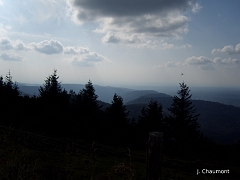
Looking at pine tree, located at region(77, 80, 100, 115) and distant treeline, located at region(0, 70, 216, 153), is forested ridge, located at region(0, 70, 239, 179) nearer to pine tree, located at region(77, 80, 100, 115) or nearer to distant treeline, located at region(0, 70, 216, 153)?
distant treeline, located at region(0, 70, 216, 153)

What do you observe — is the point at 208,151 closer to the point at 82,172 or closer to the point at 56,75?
the point at 82,172

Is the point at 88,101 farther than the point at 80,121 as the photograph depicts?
Yes

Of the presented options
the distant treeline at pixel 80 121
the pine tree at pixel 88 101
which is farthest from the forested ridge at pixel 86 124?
the pine tree at pixel 88 101

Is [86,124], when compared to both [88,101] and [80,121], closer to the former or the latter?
[80,121]

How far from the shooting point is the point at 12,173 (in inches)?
203

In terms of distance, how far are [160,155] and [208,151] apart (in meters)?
24.3

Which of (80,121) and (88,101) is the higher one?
(88,101)

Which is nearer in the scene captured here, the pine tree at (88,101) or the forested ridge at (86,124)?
the forested ridge at (86,124)

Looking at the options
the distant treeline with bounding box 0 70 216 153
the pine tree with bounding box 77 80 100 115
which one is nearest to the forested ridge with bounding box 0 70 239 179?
the distant treeline with bounding box 0 70 216 153

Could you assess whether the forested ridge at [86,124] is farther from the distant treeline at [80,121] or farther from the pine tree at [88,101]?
the pine tree at [88,101]

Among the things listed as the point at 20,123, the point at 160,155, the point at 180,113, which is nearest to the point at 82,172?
the point at 160,155

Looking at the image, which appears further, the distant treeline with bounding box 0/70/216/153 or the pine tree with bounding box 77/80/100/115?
the pine tree with bounding box 77/80/100/115

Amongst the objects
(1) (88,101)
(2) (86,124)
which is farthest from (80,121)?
(1) (88,101)

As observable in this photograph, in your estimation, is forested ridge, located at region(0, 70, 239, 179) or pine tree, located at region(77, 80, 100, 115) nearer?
forested ridge, located at region(0, 70, 239, 179)
